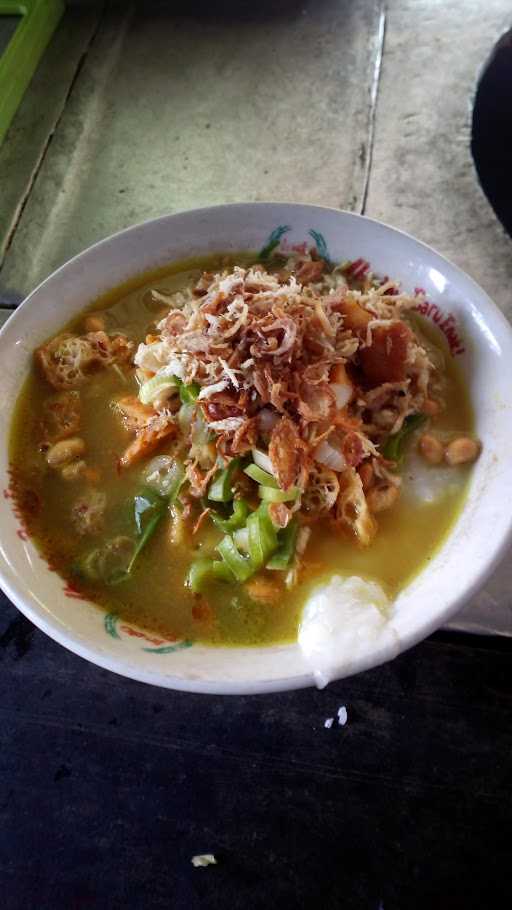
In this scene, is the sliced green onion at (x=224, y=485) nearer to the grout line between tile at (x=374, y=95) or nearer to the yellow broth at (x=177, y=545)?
the yellow broth at (x=177, y=545)

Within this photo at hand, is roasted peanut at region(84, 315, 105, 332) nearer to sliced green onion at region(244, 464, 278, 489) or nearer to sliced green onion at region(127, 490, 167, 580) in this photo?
sliced green onion at region(127, 490, 167, 580)

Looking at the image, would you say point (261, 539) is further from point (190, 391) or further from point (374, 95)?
point (374, 95)

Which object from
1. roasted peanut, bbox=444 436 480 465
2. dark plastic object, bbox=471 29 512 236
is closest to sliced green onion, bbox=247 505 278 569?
roasted peanut, bbox=444 436 480 465

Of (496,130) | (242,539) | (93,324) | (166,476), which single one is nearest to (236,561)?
(242,539)

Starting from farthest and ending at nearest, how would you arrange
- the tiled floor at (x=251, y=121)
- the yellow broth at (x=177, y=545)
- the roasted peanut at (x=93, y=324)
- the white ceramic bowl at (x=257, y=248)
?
the tiled floor at (x=251, y=121)
the roasted peanut at (x=93, y=324)
the yellow broth at (x=177, y=545)
the white ceramic bowl at (x=257, y=248)

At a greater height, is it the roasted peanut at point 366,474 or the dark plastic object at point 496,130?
the dark plastic object at point 496,130

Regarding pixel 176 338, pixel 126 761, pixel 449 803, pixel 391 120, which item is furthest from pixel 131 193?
pixel 449 803

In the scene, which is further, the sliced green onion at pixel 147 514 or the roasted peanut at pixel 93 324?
the roasted peanut at pixel 93 324

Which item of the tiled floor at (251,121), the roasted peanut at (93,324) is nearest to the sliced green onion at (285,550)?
the roasted peanut at (93,324)
